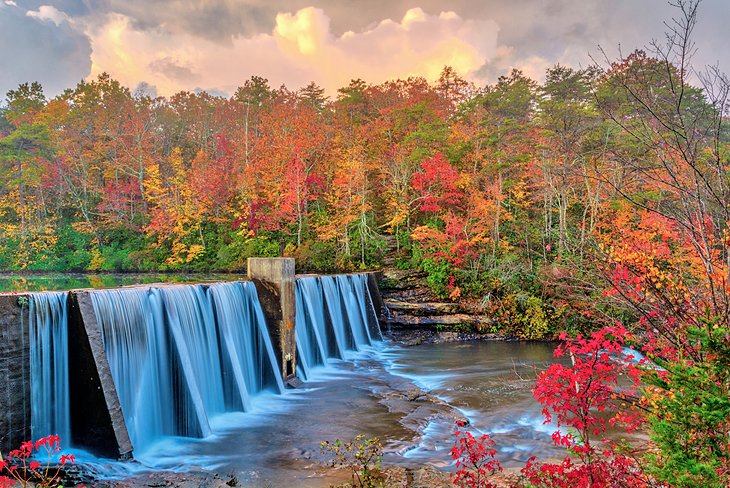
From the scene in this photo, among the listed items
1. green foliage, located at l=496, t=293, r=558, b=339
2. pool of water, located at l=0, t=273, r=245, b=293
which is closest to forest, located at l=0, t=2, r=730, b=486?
green foliage, located at l=496, t=293, r=558, b=339

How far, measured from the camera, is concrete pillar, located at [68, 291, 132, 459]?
253 inches

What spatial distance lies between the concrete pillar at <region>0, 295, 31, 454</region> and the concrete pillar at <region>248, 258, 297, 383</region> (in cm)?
579

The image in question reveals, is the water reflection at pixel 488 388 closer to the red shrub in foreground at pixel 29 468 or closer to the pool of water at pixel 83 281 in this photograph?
the red shrub in foreground at pixel 29 468

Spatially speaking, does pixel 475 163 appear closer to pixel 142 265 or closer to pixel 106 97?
pixel 142 265

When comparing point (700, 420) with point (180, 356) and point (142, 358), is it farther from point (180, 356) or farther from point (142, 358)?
point (180, 356)

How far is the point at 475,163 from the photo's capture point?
808 inches

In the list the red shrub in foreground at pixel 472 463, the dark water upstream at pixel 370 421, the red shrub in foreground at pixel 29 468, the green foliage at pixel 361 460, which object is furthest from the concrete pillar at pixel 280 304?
the red shrub in foreground at pixel 29 468

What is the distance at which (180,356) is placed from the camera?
8.47 meters

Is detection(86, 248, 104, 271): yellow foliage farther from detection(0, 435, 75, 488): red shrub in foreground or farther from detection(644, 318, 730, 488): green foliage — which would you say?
detection(644, 318, 730, 488): green foliage

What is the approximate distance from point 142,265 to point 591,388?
2696 cm

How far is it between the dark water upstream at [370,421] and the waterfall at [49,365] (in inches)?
56.7

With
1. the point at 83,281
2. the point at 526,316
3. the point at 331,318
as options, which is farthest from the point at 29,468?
the point at 83,281

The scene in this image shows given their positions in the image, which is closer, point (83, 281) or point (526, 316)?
point (526, 316)

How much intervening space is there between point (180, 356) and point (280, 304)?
329 centimetres
